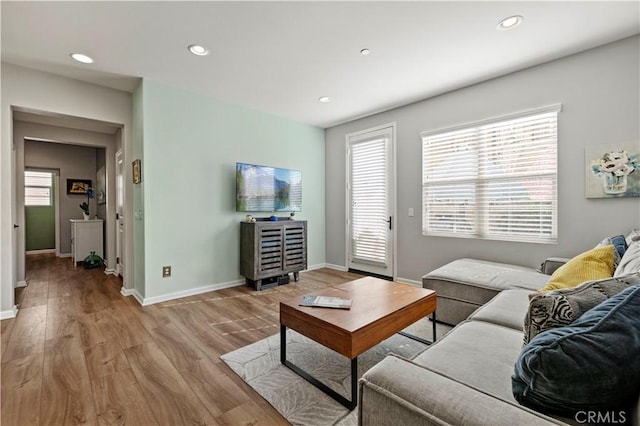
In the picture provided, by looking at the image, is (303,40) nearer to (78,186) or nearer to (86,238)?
(86,238)

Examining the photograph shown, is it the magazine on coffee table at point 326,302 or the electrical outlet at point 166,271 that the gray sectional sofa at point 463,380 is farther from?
the electrical outlet at point 166,271

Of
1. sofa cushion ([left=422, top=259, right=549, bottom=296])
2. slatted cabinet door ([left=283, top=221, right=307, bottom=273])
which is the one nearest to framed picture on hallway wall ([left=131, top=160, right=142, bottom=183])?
slatted cabinet door ([left=283, top=221, right=307, bottom=273])

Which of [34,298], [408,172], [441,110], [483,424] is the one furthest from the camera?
[408,172]

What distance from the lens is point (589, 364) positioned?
70 cm

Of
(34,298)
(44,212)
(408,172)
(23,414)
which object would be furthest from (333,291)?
(44,212)

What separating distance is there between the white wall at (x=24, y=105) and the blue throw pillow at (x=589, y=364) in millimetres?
4261

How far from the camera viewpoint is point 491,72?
3.10 meters

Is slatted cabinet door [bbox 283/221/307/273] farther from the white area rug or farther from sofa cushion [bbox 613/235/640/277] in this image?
sofa cushion [bbox 613/235/640/277]

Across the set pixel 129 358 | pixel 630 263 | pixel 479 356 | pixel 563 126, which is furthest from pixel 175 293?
pixel 563 126

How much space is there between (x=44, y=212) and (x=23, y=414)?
753cm

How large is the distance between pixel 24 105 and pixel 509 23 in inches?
185

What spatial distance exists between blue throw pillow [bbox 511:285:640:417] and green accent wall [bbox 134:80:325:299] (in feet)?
11.7

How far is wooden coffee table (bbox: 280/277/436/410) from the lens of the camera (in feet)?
5.14

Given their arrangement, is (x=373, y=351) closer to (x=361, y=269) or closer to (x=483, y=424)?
(x=483, y=424)
